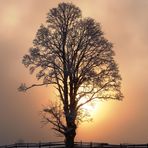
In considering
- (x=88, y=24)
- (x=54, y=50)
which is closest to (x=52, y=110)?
(x=54, y=50)

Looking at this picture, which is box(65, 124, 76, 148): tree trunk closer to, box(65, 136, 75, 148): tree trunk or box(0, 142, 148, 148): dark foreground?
box(65, 136, 75, 148): tree trunk

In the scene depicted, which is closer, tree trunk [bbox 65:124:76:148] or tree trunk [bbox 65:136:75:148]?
tree trunk [bbox 65:124:76:148]

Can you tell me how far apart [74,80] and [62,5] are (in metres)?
7.99

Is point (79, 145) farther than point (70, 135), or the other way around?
point (79, 145)

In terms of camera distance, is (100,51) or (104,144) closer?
(100,51)

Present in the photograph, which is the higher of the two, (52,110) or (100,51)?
(100,51)

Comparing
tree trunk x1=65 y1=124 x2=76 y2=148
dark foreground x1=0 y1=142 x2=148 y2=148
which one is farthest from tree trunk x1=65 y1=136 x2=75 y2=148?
dark foreground x1=0 y1=142 x2=148 y2=148

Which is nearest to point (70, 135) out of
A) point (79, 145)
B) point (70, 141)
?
point (70, 141)

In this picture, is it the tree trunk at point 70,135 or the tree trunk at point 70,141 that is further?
the tree trunk at point 70,141

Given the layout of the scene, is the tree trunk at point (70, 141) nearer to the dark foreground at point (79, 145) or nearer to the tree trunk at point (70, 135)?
the tree trunk at point (70, 135)

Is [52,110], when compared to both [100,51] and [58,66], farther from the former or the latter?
[100,51]

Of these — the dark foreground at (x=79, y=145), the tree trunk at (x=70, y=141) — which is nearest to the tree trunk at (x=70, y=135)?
the tree trunk at (x=70, y=141)

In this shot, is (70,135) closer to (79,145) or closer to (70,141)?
(70,141)

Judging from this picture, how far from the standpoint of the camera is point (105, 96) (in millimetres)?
52312
